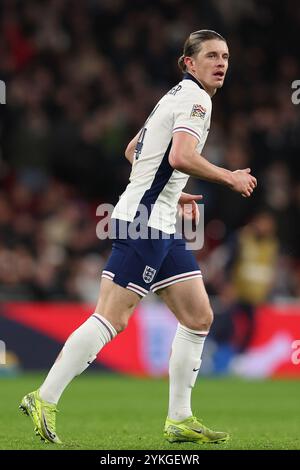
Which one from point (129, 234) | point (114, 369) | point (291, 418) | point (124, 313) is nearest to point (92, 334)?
point (124, 313)

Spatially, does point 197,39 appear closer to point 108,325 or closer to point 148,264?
point 148,264

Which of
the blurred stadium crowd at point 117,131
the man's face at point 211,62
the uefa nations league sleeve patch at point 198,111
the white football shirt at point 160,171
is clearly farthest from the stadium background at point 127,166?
the uefa nations league sleeve patch at point 198,111

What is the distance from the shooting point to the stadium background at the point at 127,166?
13172 mm

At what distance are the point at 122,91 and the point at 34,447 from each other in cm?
1078

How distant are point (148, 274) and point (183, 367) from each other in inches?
25.9

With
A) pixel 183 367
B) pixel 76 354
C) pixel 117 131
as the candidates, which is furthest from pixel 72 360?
pixel 117 131

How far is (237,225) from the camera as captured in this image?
1448 centimetres

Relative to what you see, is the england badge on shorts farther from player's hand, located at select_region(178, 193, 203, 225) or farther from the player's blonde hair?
the player's blonde hair

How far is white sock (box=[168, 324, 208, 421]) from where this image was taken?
6.68 metres

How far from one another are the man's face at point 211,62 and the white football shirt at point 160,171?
0.20 ft

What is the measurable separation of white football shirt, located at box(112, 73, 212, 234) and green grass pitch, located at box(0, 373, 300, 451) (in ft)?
4.24

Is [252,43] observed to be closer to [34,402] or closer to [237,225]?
[237,225]

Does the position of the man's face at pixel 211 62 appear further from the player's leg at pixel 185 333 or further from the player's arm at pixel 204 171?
the player's leg at pixel 185 333

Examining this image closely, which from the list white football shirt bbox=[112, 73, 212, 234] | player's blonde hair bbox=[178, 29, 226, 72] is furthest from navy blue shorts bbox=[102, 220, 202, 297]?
player's blonde hair bbox=[178, 29, 226, 72]
